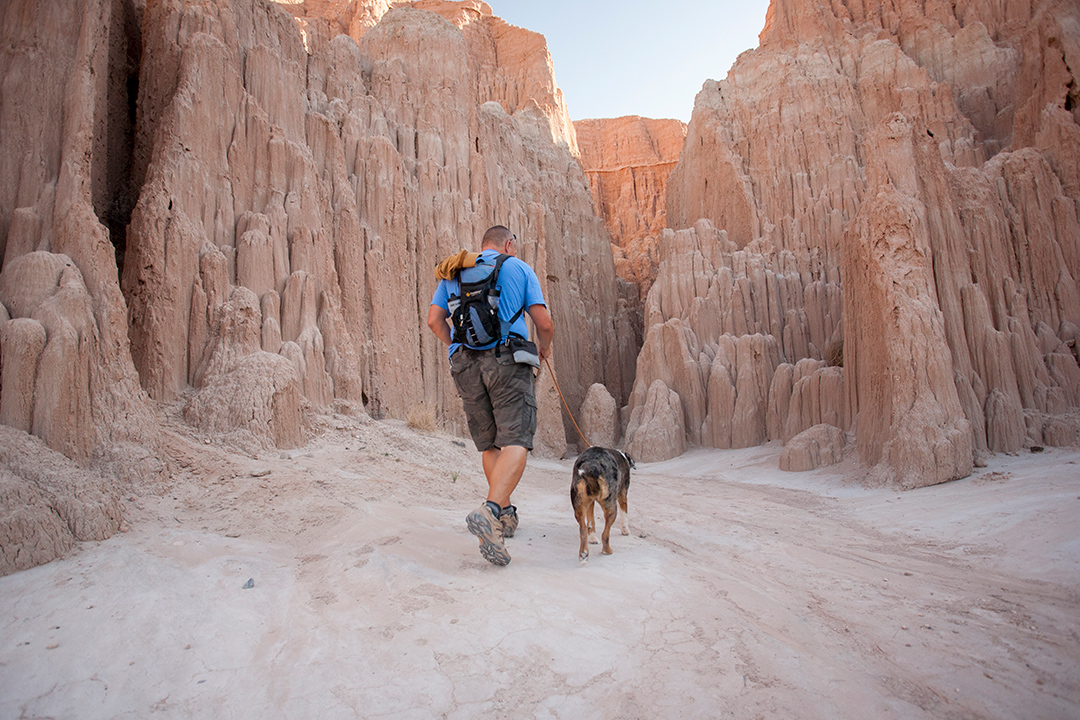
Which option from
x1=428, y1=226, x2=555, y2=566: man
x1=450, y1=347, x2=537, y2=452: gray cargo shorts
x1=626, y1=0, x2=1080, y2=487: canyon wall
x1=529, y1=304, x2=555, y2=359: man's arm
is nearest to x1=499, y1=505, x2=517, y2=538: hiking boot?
x1=428, y1=226, x2=555, y2=566: man

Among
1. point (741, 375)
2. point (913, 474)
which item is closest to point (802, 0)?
point (741, 375)

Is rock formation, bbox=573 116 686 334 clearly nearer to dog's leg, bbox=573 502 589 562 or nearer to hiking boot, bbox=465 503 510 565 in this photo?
dog's leg, bbox=573 502 589 562

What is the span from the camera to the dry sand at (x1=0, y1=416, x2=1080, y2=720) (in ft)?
8.43

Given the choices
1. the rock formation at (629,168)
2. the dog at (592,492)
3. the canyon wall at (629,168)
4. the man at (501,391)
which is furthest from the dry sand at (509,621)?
the canyon wall at (629,168)

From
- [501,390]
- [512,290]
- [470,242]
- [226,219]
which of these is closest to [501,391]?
[501,390]

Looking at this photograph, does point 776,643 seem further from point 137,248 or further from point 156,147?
point 156,147

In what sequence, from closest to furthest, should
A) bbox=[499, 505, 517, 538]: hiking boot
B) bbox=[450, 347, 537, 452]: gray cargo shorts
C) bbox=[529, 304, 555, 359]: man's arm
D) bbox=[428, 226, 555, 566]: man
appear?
bbox=[428, 226, 555, 566]: man
bbox=[450, 347, 537, 452]: gray cargo shorts
bbox=[529, 304, 555, 359]: man's arm
bbox=[499, 505, 517, 538]: hiking boot

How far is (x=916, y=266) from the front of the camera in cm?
1151

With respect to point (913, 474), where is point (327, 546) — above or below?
above

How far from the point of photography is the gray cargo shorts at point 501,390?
4.20m

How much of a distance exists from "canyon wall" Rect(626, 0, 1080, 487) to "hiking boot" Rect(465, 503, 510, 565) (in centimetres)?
900

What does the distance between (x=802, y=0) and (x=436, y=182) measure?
21892mm

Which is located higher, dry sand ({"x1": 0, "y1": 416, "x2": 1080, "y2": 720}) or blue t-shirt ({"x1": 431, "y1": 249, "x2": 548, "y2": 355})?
blue t-shirt ({"x1": 431, "y1": 249, "x2": 548, "y2": 355})

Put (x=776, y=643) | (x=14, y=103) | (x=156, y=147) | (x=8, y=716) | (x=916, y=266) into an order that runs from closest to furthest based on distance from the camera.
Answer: (x=8, y=716) < (x=776, y=643) < (x=14, y=103) < (x=156, y=147) < (x=916, y=266)
